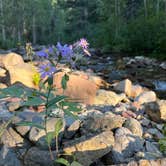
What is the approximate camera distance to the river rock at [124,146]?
340 cm

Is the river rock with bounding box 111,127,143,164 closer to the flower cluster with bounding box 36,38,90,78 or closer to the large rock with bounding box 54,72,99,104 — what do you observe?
the flower cluster with bounding box 36,38,90,78

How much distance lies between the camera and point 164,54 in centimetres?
1622

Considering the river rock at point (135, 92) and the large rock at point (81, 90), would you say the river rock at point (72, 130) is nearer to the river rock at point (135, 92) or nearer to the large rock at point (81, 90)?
the large rock at point (81, 90)

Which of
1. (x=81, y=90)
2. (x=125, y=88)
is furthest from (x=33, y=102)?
(x=125, y=88)

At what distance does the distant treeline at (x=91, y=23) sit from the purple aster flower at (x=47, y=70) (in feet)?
49.2

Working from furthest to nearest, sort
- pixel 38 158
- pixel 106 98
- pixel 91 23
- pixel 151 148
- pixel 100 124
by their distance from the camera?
pixel 91 23 → pixel 106 98 → pixel 100 124 → pixel 151 148 → pixel 38 158

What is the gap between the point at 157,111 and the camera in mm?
5508

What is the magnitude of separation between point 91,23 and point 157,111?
31.3 meters

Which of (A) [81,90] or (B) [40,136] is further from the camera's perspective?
(A) [81,90]

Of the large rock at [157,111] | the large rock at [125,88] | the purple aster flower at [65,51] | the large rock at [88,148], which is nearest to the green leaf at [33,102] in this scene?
the purple aster flower at [65,51]

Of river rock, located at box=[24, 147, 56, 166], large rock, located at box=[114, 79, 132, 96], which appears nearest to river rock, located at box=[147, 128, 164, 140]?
river rock, located at box=[24, 147, 56, 166]

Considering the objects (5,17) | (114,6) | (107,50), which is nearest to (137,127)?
(107,50)

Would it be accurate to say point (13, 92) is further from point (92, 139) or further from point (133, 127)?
point (133, 127)

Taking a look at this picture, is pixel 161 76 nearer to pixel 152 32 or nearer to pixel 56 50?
pixel 152 32
